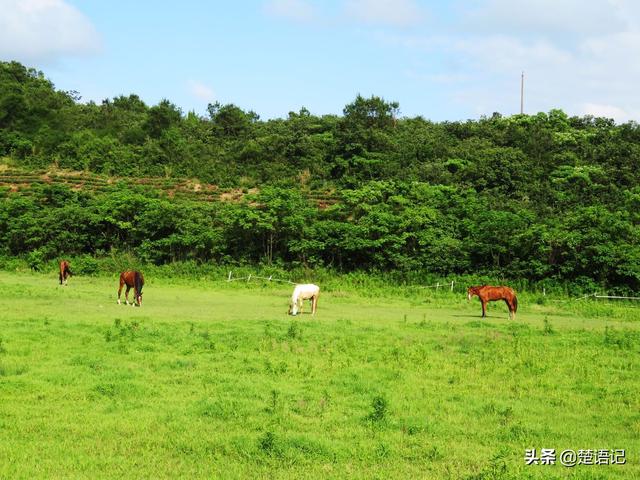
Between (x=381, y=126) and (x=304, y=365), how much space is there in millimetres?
53195

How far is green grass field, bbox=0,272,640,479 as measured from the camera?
8.86 meters

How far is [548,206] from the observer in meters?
46.4

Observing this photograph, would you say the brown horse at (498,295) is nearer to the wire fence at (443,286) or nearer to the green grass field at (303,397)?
the green grass field at (303,397)

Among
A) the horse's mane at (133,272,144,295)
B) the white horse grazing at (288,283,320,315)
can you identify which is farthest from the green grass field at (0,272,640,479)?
the horse's mane at (133,272,144,295)

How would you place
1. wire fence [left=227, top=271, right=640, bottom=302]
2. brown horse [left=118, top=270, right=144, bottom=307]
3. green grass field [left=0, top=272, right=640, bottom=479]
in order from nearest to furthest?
green grass field [left=0, top=272, right=640, bottom=479], brown horse [left=118, top=270, right=144, bottom=307], wire fence [left=227, top=271, right=640, bottom=302]

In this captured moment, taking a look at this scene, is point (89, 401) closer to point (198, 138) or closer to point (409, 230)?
point (409, 230)

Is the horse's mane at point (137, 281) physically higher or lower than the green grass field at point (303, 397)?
higher

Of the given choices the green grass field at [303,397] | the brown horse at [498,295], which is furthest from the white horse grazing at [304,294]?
the brown horse at [498,295]

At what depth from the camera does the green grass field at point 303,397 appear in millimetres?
8859

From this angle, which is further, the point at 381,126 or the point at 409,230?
the point at 381,126

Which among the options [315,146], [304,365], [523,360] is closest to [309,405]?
[304,365]

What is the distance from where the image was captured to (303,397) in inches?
463

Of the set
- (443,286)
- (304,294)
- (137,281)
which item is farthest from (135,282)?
(443,286)

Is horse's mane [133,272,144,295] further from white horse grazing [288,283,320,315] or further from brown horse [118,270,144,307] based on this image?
white horse grazing [288,283,320,315]
